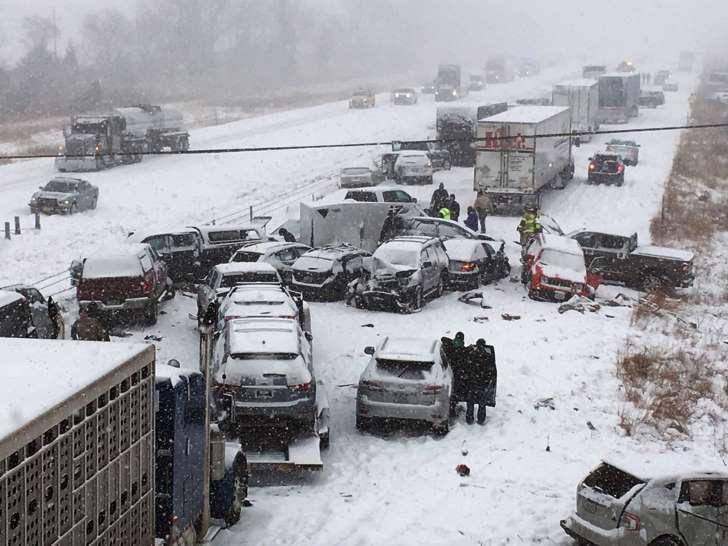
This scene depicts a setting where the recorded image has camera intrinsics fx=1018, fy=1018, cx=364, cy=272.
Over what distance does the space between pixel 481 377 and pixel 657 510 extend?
207 inches

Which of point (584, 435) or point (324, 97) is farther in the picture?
point (324, 97)

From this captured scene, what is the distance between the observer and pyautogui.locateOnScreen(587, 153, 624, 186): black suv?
1750 inches

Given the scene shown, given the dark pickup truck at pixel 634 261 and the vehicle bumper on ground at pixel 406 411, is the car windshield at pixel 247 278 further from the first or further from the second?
the dark pickup truck at pixel 634 261

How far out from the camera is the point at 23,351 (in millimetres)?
8375

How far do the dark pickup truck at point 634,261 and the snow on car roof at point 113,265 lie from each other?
12.9 metres

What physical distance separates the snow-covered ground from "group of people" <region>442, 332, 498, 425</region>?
438 mm

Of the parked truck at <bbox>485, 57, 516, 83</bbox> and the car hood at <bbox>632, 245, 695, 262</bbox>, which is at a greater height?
the parked truck at <bbox>485, 57, 516, 83</bbox>

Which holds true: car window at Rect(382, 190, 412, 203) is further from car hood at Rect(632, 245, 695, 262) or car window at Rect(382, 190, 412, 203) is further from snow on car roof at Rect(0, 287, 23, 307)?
snow on car roof at Rect(0, 287, 23, 307)

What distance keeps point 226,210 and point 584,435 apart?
25558 millimetres

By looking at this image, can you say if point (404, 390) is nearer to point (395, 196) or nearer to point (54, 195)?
point (395, 196)

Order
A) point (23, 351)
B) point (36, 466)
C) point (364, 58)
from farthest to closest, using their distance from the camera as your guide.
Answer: point (364, 58)
point (23, 351)
point (36, 466)

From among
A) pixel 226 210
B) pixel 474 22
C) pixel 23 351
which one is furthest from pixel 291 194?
pixel 474 22

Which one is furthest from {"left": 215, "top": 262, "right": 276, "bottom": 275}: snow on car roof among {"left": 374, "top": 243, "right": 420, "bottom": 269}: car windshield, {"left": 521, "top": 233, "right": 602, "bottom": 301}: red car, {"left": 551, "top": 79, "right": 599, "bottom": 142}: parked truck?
{"left": 551, "top": 79, "right": 599, "bottom": 142}: parked truck

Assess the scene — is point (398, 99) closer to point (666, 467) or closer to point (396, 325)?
point (396, 325)
